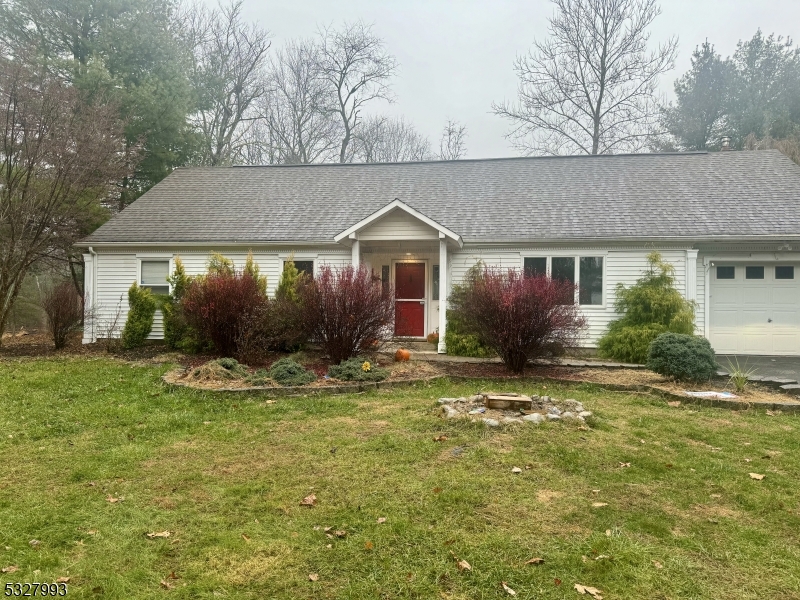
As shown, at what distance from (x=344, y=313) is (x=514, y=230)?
524 centimetres

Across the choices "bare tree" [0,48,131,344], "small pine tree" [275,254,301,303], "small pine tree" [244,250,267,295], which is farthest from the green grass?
"bare tree" [0,48,131,344]

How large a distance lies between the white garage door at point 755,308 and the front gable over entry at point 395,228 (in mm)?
6148

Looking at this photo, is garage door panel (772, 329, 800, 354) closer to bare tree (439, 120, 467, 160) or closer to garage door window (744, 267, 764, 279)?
garage door window (744, 267, 764, 279)

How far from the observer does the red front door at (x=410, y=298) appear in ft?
41.0

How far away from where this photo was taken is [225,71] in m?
24.2

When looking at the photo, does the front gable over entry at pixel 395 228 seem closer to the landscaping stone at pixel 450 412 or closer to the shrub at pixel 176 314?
the shrub at pixel 176 314

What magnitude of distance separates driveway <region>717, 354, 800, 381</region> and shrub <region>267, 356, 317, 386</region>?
779 cm

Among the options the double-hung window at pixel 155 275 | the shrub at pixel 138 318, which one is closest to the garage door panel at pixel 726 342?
the shrub at pixel 138 318

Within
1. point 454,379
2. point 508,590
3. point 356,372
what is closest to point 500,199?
point 454,379

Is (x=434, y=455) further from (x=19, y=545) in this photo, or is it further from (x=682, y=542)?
(x=19, y=545)

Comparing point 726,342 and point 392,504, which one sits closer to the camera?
point 392,504

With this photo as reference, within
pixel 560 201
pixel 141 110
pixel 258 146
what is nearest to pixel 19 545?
pixel 560 201

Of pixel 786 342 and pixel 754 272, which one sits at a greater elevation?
pixel 754 272

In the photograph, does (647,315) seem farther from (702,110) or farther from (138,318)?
(702,110)
